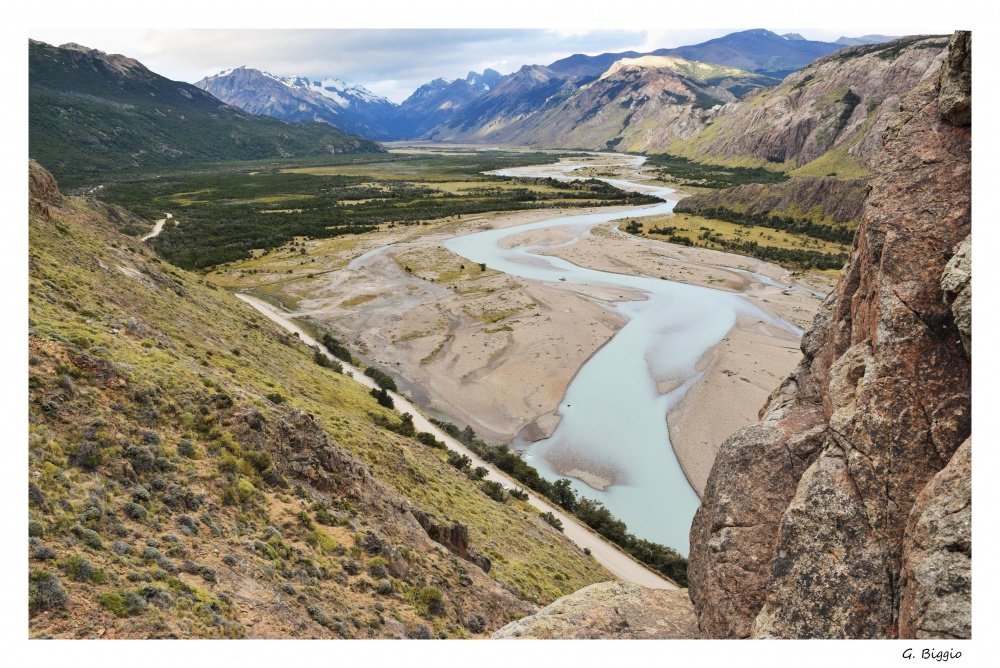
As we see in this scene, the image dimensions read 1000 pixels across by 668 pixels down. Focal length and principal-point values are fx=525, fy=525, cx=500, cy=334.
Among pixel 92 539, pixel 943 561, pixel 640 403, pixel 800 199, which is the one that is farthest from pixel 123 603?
pixel 800 199

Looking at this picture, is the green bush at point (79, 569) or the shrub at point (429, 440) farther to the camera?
the shrub at point (429, 440)

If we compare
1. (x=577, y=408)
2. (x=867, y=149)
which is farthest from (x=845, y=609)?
(x=867, y=149)

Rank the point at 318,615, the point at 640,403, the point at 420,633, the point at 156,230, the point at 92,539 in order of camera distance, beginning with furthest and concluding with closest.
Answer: the point at 156,230, the point at 640,403, the point at 420,633, the point at 318,615, the point at 92,539

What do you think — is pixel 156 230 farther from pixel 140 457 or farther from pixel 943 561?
pixel 943 561

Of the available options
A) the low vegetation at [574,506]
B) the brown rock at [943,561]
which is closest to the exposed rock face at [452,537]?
the low vegetation at [574,506]

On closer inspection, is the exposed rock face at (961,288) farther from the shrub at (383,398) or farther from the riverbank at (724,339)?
the shrub at (383,398)

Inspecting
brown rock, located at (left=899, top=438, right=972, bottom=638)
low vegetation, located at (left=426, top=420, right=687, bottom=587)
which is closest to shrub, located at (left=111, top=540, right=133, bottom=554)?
brown rock, located at (left=899, top=438, right=972, bottom=638)
